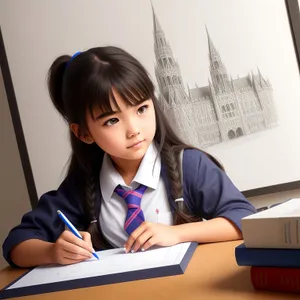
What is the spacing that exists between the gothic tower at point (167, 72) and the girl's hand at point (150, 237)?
0.59m

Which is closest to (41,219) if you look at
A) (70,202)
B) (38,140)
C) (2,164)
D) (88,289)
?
(70,202)

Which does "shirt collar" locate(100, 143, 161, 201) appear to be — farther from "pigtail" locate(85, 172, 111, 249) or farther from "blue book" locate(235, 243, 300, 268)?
"blue book" locate(235, 243, 300, 268)

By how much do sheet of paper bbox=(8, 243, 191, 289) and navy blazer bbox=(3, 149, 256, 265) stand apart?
123 millimetres

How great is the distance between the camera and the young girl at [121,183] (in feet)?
2.40

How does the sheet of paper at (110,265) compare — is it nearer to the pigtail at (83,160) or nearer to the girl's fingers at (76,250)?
the girl's fingers at (76,250)

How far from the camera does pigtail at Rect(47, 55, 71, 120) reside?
92 cm

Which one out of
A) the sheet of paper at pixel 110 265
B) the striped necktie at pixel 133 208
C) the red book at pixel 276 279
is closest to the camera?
the red book at pixel 276 279

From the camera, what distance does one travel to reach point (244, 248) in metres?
0.50

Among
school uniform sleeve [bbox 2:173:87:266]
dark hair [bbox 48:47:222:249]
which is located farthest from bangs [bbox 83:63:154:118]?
school uniform sleeve [bbox 2:173:87:266]

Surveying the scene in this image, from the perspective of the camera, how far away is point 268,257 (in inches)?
18.6

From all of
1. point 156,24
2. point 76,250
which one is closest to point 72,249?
Result: point 76,250

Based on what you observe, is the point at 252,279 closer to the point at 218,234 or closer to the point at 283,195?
the point at 218,234

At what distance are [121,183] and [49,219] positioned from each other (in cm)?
17

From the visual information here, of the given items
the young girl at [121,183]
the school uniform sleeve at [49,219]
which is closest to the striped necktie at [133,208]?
the young girl at [121,183]
